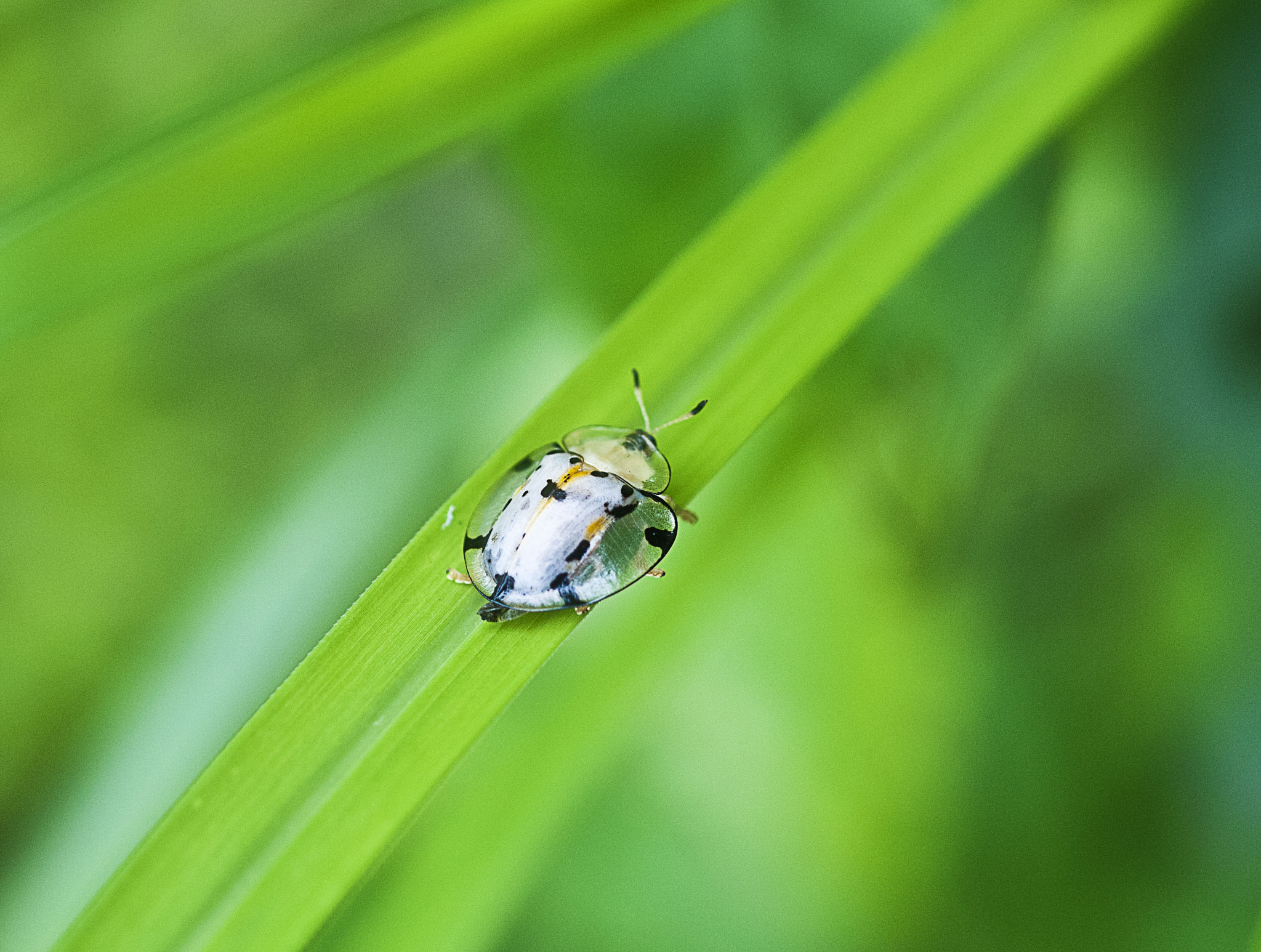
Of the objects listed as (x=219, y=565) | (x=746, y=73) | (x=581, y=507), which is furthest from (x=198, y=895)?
(x=746, y=73)

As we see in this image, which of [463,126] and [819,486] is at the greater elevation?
[463,126]

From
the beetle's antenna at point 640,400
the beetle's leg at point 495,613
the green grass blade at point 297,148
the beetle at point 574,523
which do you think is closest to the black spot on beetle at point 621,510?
the beetle at point 574,523

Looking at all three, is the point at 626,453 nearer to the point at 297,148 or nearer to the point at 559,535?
the point at 559,535

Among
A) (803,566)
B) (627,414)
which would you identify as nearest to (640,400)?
(627,414)

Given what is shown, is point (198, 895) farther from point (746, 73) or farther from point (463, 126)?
point (746, 73)

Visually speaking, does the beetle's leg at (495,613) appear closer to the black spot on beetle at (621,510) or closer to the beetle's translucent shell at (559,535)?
the beetle's translucent shell at (559,535)

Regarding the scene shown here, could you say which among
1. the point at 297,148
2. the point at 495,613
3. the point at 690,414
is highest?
the point at 297,148
